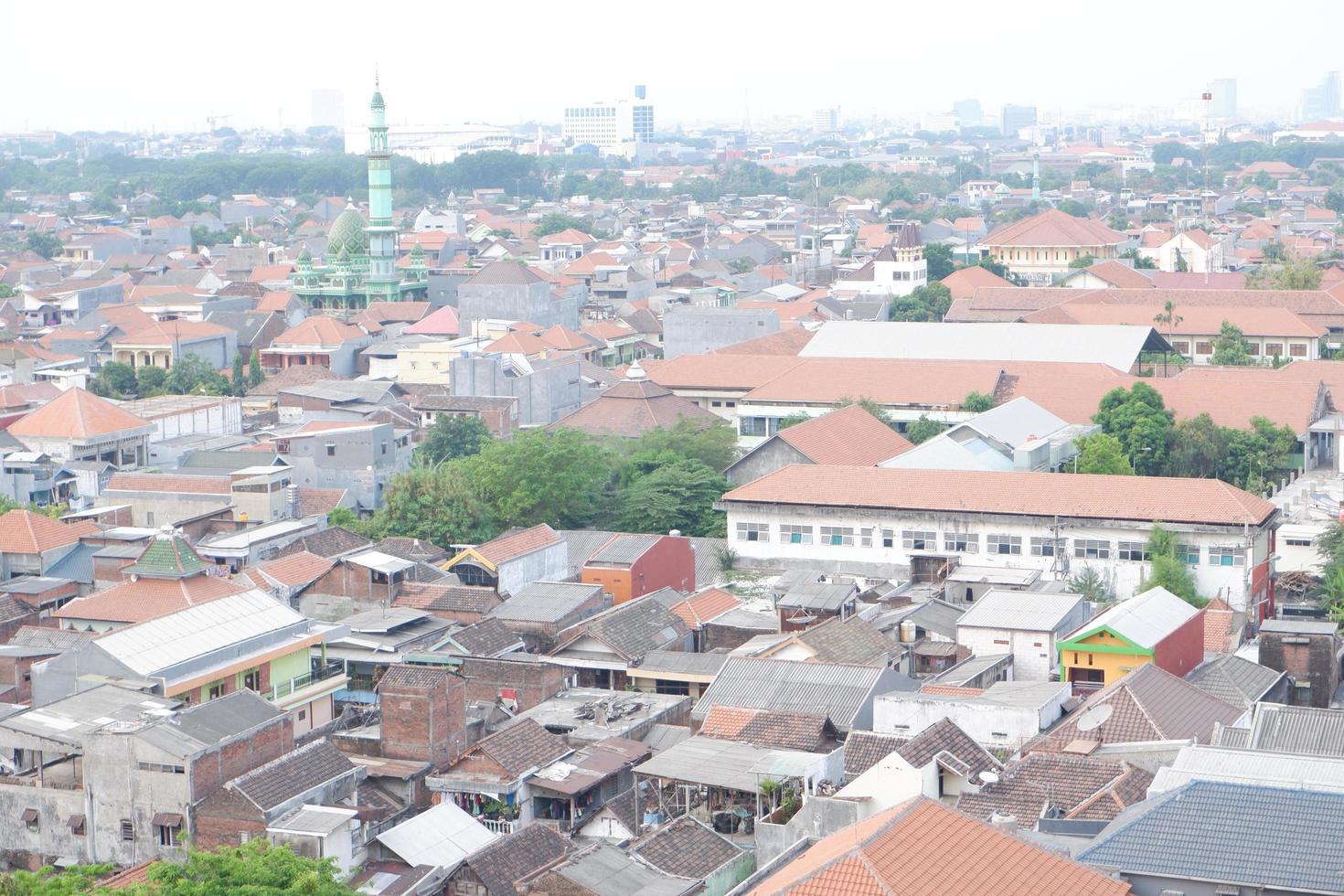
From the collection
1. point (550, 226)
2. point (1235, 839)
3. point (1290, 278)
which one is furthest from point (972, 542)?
point (550, 226)

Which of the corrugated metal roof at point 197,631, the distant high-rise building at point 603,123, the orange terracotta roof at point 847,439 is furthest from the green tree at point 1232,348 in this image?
the distant high-rise building at point 603,123

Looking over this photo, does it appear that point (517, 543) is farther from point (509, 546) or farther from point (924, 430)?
point (924, 430)

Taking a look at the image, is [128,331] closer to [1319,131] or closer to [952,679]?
[952,679]

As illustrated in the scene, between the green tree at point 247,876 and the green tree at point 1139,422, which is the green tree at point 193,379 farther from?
the green tree at point 247,876

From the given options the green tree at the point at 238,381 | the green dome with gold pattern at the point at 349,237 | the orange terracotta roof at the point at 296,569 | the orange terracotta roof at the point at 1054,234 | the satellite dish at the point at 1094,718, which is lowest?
the green tree at the point at 238,381

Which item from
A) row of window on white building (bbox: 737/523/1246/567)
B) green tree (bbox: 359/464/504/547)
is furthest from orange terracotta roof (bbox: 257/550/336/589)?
row of window on white building (bbox: 737/523/1246/567)

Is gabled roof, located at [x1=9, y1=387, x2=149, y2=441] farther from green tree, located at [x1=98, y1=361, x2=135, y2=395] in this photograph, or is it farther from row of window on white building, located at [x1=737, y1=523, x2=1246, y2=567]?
row of window on white building, located at [x1=737, y1=523, x2=1246, y2=567]
